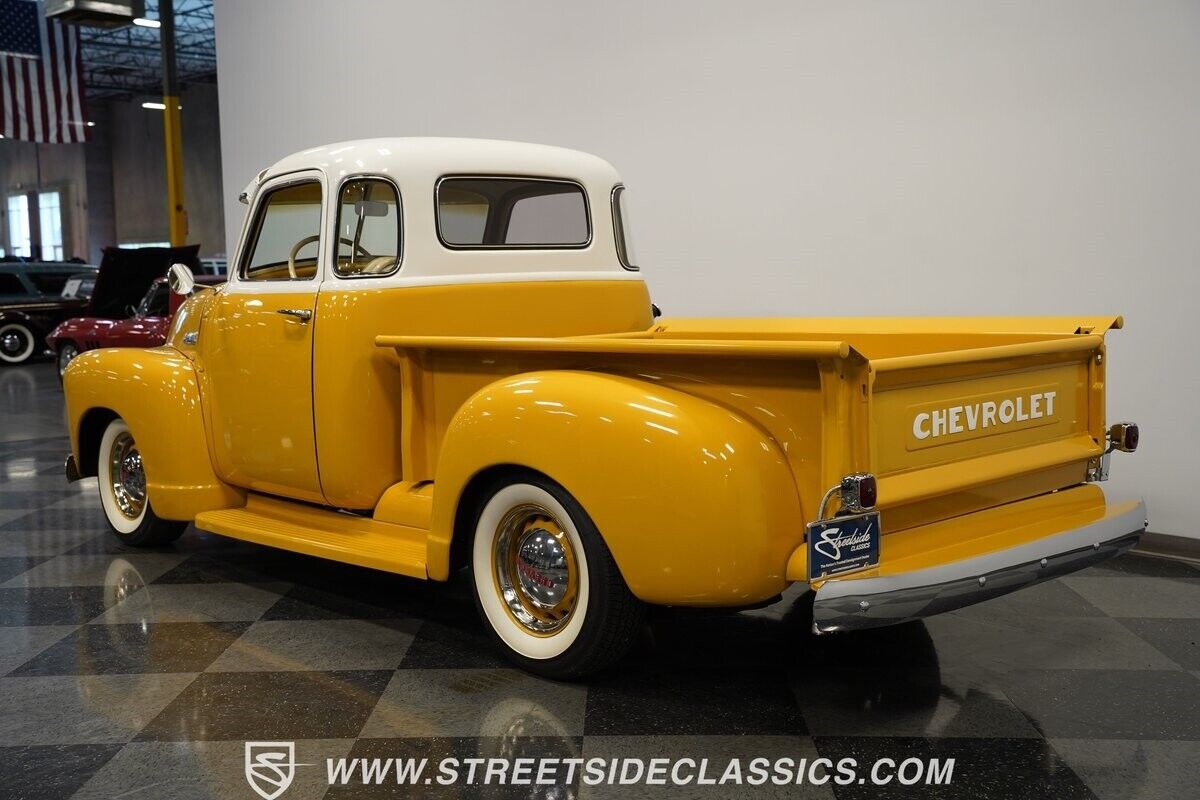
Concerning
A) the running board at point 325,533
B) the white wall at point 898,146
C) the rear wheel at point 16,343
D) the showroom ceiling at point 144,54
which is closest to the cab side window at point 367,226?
the running board at point 325,533

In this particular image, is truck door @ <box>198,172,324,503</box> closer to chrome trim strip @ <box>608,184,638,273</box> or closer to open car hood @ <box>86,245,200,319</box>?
chrome trim strip @ <box>608,184,638,273</box>

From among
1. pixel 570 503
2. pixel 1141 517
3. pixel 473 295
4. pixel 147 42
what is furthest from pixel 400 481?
pixel 147 42

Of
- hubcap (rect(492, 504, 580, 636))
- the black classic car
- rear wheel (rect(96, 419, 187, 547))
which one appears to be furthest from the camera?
the black classic car

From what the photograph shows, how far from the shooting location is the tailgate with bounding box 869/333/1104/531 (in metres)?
2.92

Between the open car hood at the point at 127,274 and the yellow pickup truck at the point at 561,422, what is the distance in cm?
674

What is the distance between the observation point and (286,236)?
455 cm

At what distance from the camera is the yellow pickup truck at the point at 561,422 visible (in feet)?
9.35

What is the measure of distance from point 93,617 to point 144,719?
124 centimetres

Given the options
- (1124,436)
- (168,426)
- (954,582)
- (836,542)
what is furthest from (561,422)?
(168,426)

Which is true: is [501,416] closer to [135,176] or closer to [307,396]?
[307,396]

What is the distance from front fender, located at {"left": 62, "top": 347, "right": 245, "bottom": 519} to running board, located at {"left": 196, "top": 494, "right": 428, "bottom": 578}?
0.39 ft

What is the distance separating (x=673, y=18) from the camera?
20.3 ft

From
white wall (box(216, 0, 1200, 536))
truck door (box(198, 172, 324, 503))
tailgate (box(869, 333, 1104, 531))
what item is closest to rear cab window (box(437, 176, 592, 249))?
truck door (box(198, 172, 324, 503))

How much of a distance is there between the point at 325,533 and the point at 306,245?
123 centimetres
